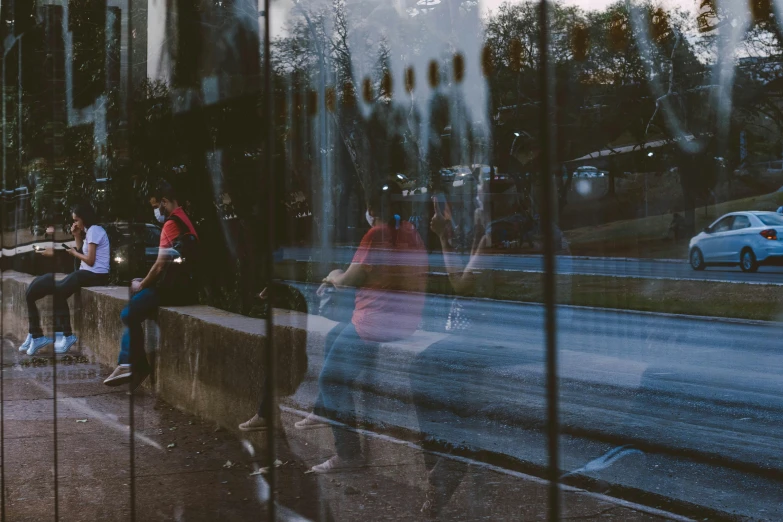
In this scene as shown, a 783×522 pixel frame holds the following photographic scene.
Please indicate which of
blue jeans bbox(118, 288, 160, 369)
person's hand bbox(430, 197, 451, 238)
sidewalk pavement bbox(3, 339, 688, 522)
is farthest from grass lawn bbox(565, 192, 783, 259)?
blue jeans bbox(118, 288, 160, 369)

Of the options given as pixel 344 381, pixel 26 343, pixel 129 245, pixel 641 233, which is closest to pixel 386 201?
pixel 129 245

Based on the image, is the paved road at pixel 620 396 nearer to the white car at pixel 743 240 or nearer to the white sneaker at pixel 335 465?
the white car at pixel 743 240

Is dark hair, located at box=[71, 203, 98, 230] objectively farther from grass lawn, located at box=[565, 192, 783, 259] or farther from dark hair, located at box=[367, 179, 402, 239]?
grass lawn, located at box=[565, 192, 783, 259]

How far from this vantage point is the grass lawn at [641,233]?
5.32 feet

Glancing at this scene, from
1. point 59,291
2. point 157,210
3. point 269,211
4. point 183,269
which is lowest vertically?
point 59,291

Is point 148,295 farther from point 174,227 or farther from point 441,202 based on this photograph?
point 441,202

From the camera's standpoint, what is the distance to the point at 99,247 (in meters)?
3.52

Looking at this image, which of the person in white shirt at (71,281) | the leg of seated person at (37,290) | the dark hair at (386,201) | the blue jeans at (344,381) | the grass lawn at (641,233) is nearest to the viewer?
the grass lawn at (641,233)

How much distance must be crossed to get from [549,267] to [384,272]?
269cm

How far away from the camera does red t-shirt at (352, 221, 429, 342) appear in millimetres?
3742

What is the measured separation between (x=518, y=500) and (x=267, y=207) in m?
1.75

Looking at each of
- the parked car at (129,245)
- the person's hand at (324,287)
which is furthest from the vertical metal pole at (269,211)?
the person's hand at (324,287)

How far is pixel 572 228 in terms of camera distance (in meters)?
1.40

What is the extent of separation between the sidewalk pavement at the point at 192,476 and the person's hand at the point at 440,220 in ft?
2.41
